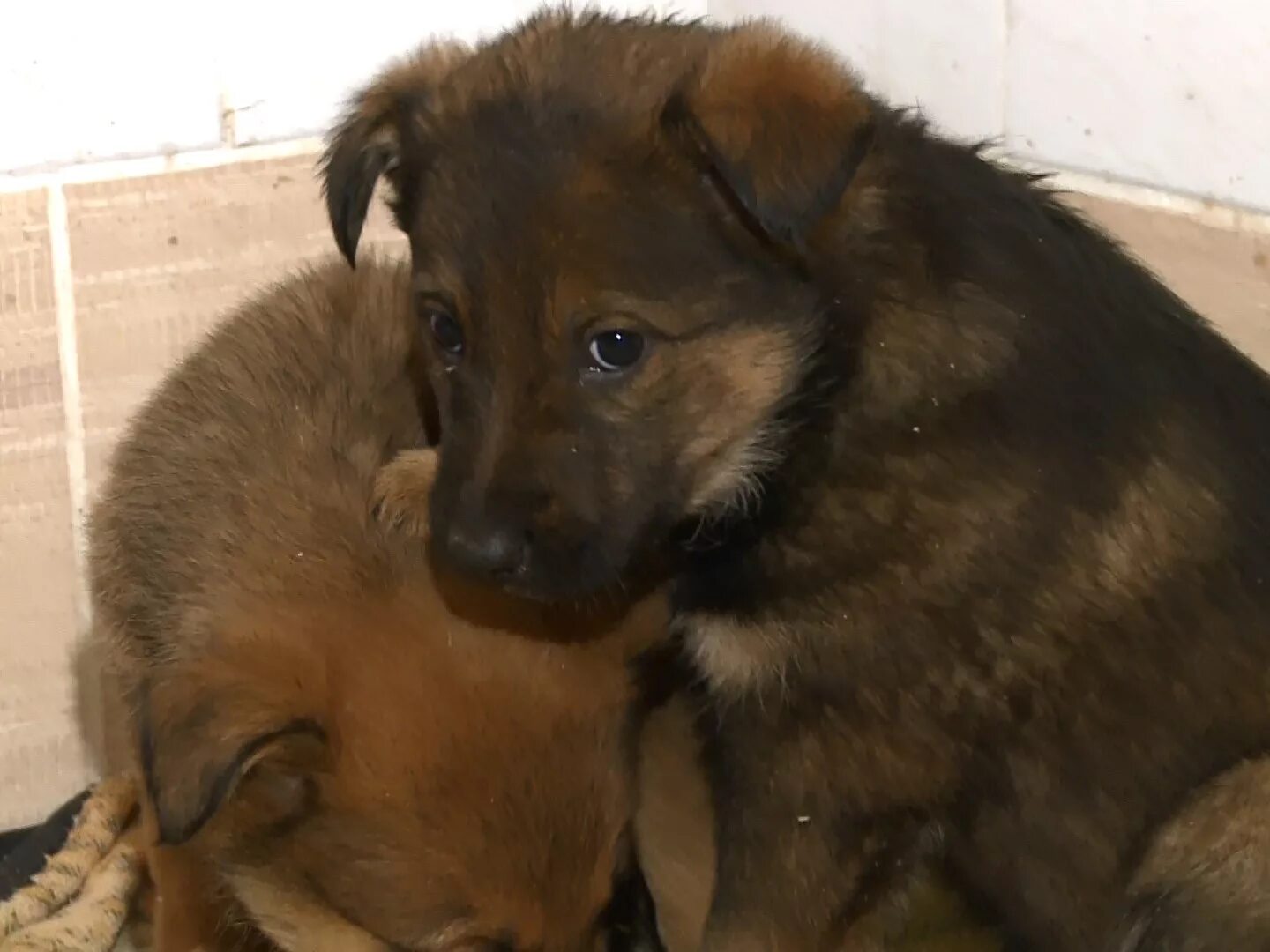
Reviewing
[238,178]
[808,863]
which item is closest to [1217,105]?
[808,863]

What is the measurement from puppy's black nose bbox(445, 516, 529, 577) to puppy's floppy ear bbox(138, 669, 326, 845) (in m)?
0.25

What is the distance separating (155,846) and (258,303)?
2.46ft

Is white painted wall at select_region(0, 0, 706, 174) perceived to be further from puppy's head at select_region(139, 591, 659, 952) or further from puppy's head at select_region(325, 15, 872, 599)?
puppy's head at select_region(139, 591, 659, 952)

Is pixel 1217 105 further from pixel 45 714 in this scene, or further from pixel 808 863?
pixel 45 714

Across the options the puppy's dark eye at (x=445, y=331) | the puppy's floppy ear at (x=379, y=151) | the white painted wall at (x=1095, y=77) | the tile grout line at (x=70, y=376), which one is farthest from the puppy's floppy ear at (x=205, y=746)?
the white painted wall at (x=1095, y=77)

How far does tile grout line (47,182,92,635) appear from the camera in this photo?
2535mm

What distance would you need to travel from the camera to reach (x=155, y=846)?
2049 millimetres

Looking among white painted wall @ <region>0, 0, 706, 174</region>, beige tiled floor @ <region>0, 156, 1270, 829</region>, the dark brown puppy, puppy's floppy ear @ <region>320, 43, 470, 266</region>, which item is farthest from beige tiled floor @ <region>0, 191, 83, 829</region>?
puppy's floppy ear @ <region>320, 43, 470, 266</region>

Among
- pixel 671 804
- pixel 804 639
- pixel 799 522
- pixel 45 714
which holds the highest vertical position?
pixel 799 522

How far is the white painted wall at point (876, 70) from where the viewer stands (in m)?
2.09

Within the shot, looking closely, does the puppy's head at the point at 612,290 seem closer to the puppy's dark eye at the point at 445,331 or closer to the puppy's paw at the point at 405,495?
the puppy's dark eye at the point at 445,331

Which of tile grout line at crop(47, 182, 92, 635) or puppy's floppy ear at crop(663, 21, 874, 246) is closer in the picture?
puppy's floppy ear at crop(663, 21, 874, 246)

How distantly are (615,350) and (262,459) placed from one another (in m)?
0.53

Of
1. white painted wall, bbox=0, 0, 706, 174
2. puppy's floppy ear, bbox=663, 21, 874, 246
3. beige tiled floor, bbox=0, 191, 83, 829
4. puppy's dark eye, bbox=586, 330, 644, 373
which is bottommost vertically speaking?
beige tiled floor, bbox=0, 191, 83, 829
